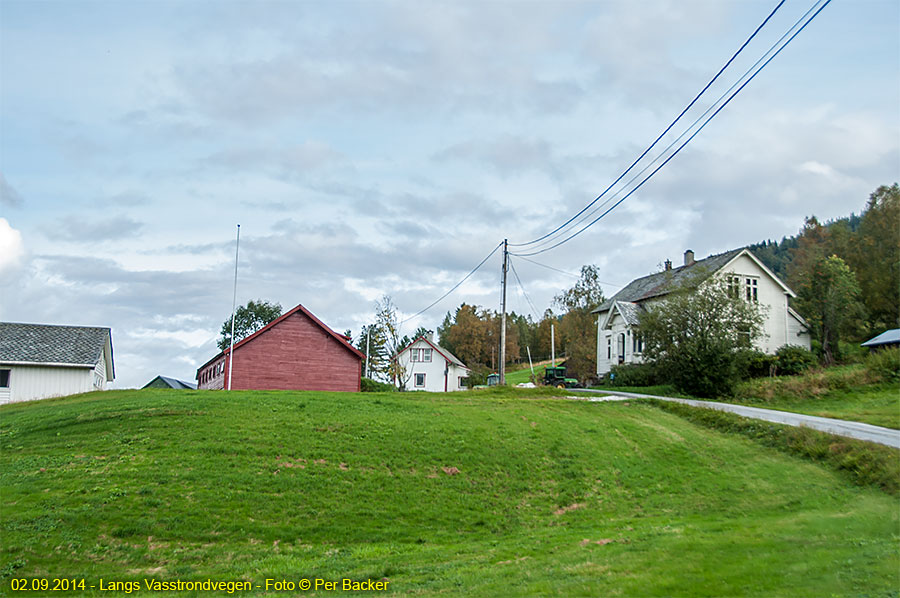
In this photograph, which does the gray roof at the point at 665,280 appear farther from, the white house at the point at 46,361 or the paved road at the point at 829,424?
the white house at the point at 46,361

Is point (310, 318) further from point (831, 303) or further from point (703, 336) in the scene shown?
point (831, 303)

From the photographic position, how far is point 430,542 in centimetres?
1460

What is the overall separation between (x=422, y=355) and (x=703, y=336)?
42026 mm

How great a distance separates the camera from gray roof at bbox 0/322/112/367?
42438 millimetres

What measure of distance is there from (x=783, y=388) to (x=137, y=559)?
32010mm

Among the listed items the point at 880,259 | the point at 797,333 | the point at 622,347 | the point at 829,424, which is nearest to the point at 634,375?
the point at 622,347

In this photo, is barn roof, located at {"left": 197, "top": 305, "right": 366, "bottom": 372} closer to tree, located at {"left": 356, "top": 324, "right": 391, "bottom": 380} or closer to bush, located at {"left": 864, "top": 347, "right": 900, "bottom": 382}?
tree, located at {"left": 356, "top": 324, "right": 391, "bottom": 380}

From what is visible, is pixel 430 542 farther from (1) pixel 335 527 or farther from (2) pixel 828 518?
(2) pixel 828 518

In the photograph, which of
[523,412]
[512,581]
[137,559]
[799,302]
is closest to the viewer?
[512,581]

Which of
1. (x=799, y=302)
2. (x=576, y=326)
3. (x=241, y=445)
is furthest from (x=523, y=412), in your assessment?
(x=576, y=326)

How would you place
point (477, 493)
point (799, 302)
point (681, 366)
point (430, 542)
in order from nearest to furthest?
point (430, 542)
point (477, 493)
point (681, 366)
point (799, 302)

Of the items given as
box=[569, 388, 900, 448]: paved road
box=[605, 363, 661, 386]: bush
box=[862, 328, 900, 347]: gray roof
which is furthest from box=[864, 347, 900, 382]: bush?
box=[605, 363, 661, 386]: bush

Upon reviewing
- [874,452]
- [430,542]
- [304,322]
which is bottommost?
[430,542]

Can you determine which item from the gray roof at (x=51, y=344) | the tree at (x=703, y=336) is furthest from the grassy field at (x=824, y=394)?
the gray roof at (x=51, y=344)
